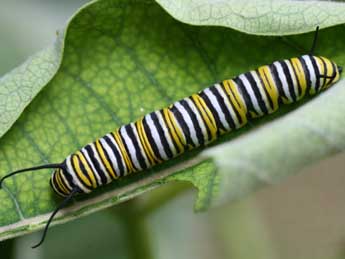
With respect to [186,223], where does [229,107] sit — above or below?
above

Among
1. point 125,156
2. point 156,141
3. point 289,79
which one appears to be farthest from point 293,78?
point 125,156

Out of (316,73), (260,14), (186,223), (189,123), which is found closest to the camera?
(260,14)

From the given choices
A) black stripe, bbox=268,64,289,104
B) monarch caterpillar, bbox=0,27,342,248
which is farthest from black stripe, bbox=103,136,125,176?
black stripe, bbox=268,64,289,104

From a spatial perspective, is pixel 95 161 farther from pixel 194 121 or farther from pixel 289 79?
pixel 289 79

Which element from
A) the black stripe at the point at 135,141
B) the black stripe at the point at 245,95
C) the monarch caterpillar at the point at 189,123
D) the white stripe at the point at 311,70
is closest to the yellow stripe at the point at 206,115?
the monarch caterpillar at the point at 189,123

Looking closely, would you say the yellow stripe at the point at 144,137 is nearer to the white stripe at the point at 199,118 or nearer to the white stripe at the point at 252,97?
the white stripe at the point at 199,118

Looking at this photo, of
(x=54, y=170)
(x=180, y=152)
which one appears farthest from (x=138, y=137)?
(x=54, y=170)
